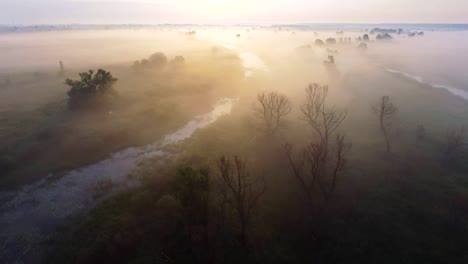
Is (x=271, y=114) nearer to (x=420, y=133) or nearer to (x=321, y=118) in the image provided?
(x=321, y=118)

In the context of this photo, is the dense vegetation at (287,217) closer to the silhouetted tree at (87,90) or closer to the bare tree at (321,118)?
the bare tree at (321,118)

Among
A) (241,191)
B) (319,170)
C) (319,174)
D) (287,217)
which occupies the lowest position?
(287,217)

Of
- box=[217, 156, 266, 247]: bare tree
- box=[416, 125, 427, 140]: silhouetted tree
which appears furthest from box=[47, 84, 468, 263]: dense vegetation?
box=[416, 125, 427, 140]: silhouetted tree

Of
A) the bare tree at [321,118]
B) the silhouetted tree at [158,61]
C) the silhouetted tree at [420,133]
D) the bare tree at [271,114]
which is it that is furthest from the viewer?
the silhouetted tree at [158,61]

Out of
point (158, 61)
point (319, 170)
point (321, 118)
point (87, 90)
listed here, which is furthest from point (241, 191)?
point (158, 61)

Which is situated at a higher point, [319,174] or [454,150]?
[454,150]

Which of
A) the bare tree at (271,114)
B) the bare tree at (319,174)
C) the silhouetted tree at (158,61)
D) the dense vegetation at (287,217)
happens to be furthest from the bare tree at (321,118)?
the silhouetted tree at (158,61)

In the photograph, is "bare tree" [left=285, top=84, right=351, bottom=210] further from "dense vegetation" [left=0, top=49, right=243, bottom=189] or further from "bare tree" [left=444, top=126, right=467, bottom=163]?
"dense vegetation" [left=0, top=49, right=243, bottom=189]

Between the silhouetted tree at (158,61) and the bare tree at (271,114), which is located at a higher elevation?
the silhouetted tree at (158,61)

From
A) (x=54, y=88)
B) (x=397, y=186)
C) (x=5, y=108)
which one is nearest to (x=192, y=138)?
(x=397, y=186)
